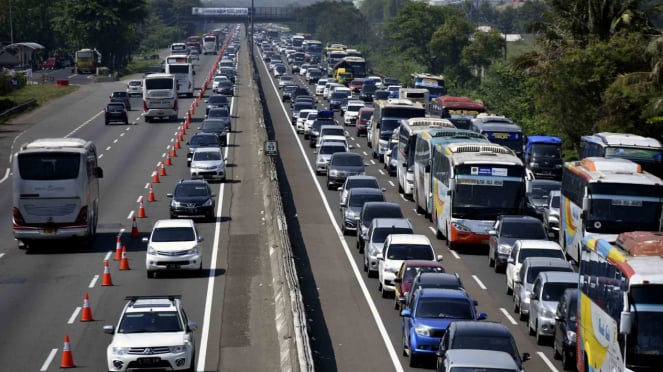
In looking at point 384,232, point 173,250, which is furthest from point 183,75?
point 173,250

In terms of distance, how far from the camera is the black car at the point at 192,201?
47.2 metres

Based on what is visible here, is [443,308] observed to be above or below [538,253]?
above

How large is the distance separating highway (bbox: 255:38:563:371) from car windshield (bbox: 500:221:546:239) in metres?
1.28

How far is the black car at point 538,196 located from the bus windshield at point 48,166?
1696 cm

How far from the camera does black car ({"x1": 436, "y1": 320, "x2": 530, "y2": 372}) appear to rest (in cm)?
2383

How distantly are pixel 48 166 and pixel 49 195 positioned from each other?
0.92m

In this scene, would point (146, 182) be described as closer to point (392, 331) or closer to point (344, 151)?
point (344, 151)

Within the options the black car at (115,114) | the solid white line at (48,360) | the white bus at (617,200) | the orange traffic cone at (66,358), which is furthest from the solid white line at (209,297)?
the black car at (115,114)

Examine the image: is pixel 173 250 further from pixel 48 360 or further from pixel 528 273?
pixel 528 273

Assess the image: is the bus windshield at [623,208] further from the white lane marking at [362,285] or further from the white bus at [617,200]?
the white lane marking at [362,285]

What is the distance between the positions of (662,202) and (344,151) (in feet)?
93.7

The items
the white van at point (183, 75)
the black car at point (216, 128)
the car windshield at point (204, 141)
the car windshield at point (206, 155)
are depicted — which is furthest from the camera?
the white van at point (183, 75)

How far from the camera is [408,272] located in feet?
107

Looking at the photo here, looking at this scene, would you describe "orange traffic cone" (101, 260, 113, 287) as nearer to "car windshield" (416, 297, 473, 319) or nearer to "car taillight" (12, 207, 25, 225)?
"car taillight" (12, 207, 25, 225)
